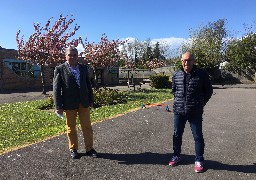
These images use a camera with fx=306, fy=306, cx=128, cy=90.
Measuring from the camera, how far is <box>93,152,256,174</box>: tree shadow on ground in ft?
16.9

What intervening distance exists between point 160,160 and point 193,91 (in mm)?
1472

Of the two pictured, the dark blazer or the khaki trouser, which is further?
the khaki trouser

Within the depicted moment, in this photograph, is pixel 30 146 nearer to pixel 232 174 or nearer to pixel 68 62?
pixel 68 62

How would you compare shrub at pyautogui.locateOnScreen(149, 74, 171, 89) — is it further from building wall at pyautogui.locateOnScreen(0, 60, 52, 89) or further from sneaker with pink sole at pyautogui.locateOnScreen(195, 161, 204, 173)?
sneaker with pink sole at pyautogui.locateOnScreen(195, 161, 204, 173)

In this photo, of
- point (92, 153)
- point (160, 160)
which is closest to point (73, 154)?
point (92, 153)

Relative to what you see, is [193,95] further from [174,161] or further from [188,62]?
[174,161]

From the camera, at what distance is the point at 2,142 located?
7.00 m

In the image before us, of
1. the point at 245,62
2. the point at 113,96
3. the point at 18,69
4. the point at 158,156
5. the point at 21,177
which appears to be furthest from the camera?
Answer: the point at 245,62

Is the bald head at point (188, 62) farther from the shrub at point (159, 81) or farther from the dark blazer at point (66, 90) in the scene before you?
the shrub at point (159, 81)

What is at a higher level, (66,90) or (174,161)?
(66,90)

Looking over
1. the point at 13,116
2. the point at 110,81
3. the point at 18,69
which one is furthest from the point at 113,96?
the point at 110,81

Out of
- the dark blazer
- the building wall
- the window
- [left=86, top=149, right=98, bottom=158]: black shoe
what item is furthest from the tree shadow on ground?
the window

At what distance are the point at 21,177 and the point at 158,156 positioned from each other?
2.49 metres

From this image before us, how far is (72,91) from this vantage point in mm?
5512
